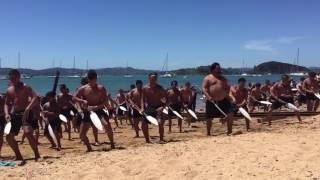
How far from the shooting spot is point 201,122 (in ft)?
62.0

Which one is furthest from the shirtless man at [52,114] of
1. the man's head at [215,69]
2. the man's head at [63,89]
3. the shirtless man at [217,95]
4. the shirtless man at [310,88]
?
the shirtless man at [310,88]

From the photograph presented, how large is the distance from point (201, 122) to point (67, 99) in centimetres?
617

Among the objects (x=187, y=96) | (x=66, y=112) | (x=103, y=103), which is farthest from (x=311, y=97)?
(x=103, y=103)

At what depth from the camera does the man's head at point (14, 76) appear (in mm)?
9344

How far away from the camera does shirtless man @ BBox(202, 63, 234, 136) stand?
11.9 metres

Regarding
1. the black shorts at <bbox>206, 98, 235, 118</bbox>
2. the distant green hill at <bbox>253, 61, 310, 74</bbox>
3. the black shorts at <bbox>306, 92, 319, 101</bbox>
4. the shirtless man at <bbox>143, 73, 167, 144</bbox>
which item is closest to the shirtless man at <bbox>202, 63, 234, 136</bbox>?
the black shorts at <bbox>206, 98, 235, 118</bbox>

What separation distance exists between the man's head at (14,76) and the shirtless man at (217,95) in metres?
4.45

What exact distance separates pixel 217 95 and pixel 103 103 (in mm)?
2921

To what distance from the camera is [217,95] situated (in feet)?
39.2

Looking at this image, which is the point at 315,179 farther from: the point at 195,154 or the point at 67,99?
the point at 67,99

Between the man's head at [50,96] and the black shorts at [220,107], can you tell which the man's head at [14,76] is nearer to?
the man's head at [50,96]

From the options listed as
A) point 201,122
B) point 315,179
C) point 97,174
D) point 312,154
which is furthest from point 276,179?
point 201,122

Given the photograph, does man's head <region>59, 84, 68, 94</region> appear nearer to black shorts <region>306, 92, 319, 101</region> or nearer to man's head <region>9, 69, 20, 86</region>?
man's head <region>9, 69, 20, 86</region>

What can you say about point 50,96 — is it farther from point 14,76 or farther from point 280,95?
point 280,95
